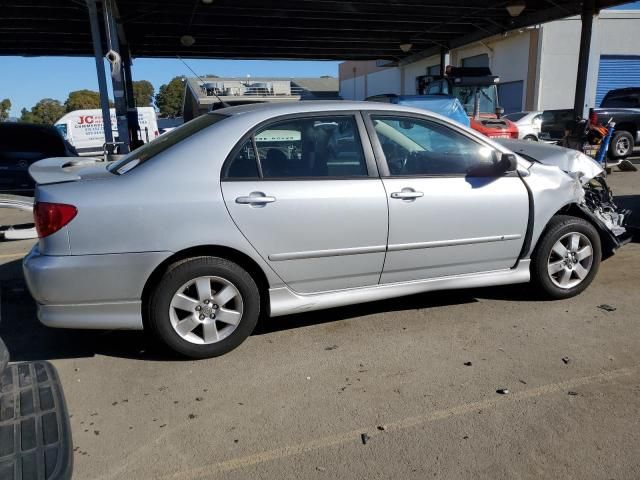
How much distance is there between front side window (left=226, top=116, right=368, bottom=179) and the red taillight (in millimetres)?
1228

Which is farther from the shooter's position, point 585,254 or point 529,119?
point 529,119

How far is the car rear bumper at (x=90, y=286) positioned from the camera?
3158mm

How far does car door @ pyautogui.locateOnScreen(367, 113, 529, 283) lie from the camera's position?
148 inches

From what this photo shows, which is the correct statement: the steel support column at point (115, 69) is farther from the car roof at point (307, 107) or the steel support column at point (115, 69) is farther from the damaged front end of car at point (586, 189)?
the damaged front end of car at point (586, 189)

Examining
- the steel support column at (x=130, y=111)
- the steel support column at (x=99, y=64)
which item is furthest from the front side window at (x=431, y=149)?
the steel support column at (x=130, y=111)

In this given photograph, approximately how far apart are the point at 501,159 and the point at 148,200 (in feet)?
8.29

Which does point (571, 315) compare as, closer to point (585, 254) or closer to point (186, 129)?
point (585, 254)

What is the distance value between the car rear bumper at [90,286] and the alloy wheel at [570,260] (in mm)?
3021

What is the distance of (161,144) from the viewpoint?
3.71 metres

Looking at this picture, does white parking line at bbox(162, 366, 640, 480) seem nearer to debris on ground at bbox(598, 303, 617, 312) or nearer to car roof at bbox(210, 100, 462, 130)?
A: debris on ground at bbox(598, 303, 617, 312)

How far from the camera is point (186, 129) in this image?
3.83 m

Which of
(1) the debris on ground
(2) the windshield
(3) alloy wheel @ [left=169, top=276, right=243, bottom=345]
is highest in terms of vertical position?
(2) the windshield

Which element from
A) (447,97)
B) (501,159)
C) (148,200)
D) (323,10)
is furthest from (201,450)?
(323,10)

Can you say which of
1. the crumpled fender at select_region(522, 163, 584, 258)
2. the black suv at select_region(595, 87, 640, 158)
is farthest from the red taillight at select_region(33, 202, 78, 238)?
the black suv at select_region(595, 87, 640, 158)
